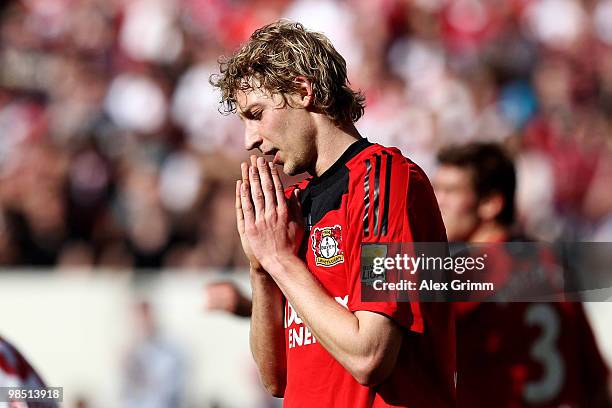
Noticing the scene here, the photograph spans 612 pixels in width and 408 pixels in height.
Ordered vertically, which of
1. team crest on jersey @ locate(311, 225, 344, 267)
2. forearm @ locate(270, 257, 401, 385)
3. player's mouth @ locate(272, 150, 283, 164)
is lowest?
forearm @ locate(270, 257, 401, 385)

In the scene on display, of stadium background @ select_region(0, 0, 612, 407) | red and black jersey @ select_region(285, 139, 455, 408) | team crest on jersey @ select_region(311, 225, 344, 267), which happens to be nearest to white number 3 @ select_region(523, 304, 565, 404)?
red and black jersey @ select_region(285, 139, 455, 408)

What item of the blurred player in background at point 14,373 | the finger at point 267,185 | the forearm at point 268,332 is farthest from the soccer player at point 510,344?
the blurred player in background at point 14,373

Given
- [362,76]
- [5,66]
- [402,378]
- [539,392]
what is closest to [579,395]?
[539,392]

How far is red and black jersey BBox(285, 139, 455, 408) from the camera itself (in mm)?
2584

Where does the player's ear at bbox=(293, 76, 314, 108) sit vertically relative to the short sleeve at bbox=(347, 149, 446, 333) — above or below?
above

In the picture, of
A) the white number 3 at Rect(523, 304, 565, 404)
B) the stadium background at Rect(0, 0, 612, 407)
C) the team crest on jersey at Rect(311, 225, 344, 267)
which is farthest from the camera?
the stadium background at Rect(0, 0, 612, 407)

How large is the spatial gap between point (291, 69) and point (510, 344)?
1684 millimetres

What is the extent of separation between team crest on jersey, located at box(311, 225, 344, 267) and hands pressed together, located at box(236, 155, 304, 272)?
0.05 metres

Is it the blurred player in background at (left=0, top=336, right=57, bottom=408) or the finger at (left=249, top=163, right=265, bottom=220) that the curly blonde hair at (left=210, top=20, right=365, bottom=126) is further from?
the blurred player in background at (left=0, top=336, right=57, bottom=408)

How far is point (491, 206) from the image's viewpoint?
426 centimetres

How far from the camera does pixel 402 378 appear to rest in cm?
262

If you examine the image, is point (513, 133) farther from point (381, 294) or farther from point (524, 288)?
point (381, 294)

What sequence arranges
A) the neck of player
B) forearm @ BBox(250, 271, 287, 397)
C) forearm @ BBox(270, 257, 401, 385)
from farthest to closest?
1. forearm @ BBox(250, 271, 287, 397)
2. the neck of player
3. forearm @ BBox(270, 257, 401, 385)

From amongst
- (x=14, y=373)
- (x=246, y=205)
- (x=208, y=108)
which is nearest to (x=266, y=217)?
(x=246, y=205)
